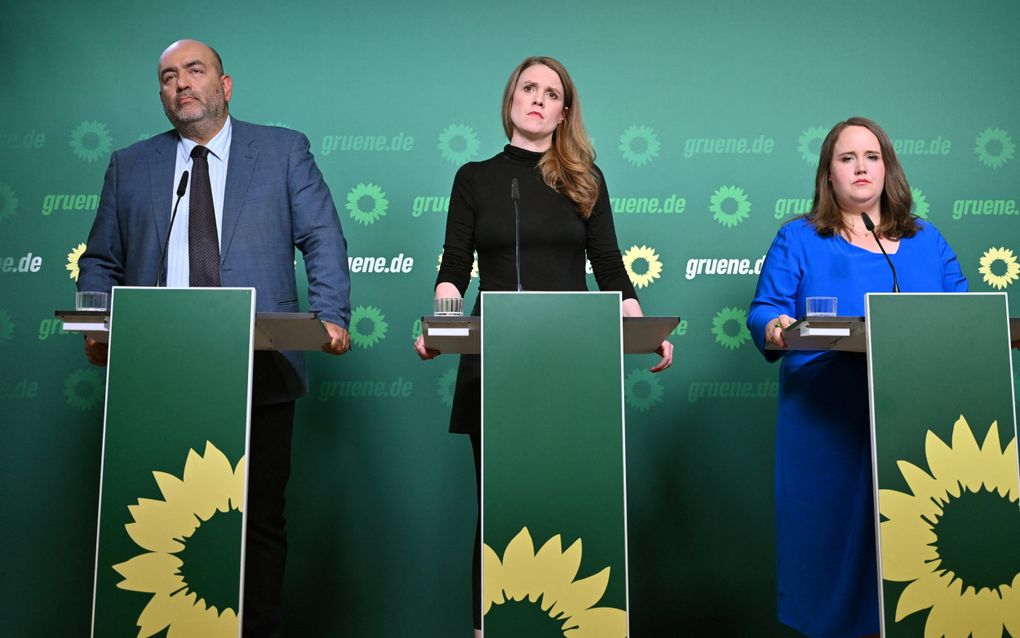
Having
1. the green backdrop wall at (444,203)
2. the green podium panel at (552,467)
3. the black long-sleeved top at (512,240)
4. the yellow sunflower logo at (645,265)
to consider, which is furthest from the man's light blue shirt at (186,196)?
the yellow sunflower logo at (645,265)

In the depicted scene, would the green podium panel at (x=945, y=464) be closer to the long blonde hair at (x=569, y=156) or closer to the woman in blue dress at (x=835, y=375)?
the woman in blue dress at (x=835, y=375)

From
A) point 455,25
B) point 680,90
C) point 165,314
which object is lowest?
point 165,314

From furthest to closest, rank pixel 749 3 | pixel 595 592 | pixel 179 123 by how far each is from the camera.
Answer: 1. pixel 749 3
2. pixel 179 123
3. pixel 595 592

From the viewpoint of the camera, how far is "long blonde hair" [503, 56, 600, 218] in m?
2.70

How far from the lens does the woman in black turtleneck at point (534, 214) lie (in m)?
2.62

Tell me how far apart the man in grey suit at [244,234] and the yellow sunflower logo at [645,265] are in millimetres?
1467

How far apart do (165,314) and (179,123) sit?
2.82 feet

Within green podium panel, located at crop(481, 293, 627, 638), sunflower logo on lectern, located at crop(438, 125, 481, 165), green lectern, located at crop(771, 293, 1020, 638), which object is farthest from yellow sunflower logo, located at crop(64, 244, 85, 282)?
green lectern, located at crop(771, 293, 1020, 638)

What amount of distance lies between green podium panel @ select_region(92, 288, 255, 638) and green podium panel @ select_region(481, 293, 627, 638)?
0.54 metres

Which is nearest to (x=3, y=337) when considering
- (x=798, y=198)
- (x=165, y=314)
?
(x=165, y=314)

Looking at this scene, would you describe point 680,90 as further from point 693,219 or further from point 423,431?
point 423,431

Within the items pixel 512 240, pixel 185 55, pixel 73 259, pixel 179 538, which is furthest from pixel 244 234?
pixel 73 259

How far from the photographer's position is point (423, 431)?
12.3 ft

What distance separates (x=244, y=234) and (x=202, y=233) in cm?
11
